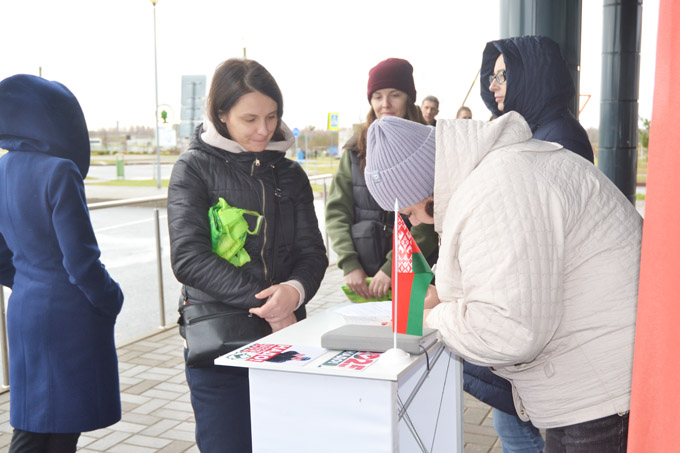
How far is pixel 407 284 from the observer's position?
177 cm

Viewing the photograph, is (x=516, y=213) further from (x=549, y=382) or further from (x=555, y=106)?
(x=555, y=106)

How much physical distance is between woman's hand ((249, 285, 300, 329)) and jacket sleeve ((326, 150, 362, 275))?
96 centimetres

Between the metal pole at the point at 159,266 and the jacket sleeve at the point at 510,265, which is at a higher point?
the jacket sleeve at the point at 510,265

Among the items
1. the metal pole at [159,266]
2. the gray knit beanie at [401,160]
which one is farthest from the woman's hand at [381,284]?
the metal pole at [159,266]

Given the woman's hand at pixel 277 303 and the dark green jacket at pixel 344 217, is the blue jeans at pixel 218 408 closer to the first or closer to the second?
the woman's hand at pixel 277 303

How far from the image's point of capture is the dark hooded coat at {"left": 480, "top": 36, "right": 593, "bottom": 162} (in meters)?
2.62

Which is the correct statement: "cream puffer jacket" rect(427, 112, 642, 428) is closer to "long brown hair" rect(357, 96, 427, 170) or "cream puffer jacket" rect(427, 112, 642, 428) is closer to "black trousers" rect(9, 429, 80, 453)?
"black trousers" rect(9, 429, 80, 453)

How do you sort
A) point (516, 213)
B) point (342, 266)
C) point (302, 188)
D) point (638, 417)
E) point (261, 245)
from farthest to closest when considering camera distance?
point (342, 266) → point (302, 188) → point (261, 245) → point (516, 213) → point (638, 417)

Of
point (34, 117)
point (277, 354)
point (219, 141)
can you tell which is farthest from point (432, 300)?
point (34, 117)

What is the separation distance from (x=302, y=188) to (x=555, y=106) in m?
1.05

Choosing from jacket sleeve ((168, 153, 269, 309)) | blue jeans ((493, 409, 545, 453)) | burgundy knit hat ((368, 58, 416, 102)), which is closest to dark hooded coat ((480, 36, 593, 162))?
burgundy knit hat ((368, 58, 416, 102))

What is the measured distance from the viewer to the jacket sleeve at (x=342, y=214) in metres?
3.28

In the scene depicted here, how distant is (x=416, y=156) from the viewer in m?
1.59

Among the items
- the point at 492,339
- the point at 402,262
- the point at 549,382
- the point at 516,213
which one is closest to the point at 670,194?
the point at 516,213
